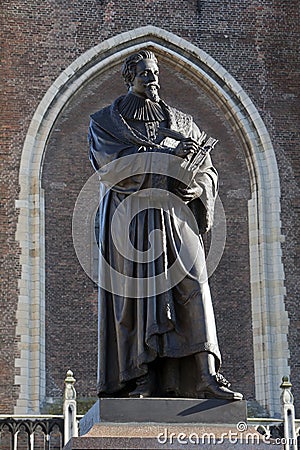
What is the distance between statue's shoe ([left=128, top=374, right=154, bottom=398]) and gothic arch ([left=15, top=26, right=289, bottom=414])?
983 centimetres

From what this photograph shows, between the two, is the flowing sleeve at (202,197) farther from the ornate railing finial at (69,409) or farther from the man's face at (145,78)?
the ornate railing finial at (69,409)

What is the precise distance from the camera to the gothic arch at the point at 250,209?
15.0 m

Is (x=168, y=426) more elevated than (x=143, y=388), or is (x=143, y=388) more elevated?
(x=143, y=388)

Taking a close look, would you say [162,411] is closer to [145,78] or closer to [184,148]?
[184,148]

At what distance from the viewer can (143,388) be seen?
4996 mm

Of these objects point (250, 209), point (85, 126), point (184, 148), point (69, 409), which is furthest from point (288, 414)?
point (184, 148)

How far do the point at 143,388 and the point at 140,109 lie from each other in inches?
56.0

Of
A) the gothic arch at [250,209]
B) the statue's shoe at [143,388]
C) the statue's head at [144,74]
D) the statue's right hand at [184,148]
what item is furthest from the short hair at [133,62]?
the gothic arch at [250,209]

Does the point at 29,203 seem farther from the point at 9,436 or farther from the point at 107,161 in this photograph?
the point at 107,161

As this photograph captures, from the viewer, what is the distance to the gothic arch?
14984 mm

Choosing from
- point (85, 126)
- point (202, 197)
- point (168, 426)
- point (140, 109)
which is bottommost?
point (168, 426)

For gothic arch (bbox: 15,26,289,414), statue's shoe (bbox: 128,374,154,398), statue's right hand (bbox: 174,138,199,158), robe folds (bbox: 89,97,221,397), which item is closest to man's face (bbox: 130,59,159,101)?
robe folds (bbox: 89,97,221,397)

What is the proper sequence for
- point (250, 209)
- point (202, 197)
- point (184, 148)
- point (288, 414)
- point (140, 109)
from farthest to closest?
1. point (250, 209)
2. point (288, 414)
3. point (140, 109)
4. point (202, 197)
5. point (184, 148)

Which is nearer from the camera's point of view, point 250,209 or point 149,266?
point 149,266
